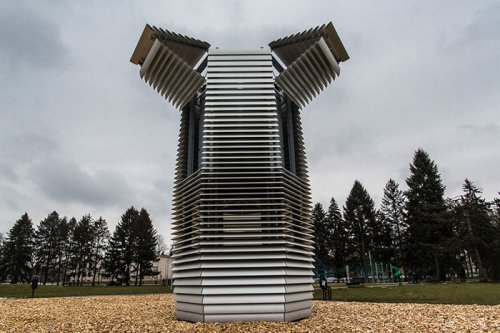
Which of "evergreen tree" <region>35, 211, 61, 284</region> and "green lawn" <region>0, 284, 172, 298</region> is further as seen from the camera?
"evergreen tree" <region>35, 211, 61, 284</region>

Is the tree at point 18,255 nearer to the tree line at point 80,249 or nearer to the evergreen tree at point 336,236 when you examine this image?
the tree line at point 80,249

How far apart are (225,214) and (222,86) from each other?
3.22 m

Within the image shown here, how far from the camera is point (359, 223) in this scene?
52.2 meters

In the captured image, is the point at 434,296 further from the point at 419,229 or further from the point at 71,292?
the point at 419,229

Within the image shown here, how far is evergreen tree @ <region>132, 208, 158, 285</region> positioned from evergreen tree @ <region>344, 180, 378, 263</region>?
3014cm

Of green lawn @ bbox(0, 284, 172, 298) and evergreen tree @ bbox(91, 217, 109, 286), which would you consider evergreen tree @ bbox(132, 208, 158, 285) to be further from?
green lawn @ bbox(0, 284, 172, 298)

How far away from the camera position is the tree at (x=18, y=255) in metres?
54.1

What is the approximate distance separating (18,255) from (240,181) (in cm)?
6149

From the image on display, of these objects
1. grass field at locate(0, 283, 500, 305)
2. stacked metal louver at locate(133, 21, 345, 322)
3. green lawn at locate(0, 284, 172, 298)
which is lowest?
green lawn at locate(0, 284, 172, 298)

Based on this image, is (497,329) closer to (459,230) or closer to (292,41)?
(292,41)

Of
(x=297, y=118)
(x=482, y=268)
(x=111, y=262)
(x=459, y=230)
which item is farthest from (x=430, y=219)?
(x=111, y=262)

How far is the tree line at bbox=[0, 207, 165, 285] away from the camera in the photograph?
49.9 meters

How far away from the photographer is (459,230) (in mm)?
31625

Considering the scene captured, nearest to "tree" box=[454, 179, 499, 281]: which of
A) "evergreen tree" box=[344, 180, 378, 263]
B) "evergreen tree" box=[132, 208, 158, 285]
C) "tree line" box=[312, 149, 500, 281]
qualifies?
"tree line" box=[312, 149, 500, 281]
